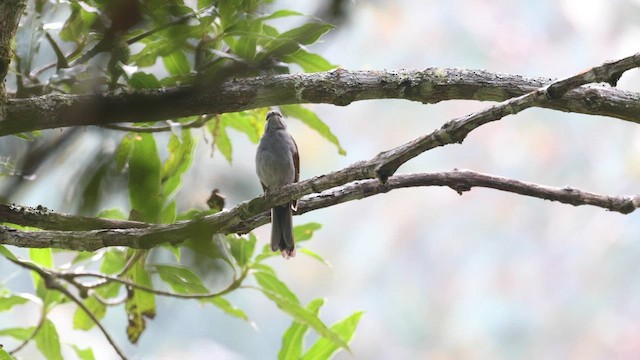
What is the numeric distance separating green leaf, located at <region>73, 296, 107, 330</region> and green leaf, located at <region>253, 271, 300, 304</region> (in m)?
0.47

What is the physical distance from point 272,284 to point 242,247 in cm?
14

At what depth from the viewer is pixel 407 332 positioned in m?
7.32

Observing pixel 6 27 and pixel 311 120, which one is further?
pixel 311 120

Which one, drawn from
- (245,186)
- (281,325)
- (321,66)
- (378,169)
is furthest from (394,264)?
(245,186)

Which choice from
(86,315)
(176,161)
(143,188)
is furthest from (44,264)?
(143,188)

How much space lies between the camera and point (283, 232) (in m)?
2.26

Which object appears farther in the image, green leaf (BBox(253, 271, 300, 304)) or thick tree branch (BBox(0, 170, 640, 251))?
green leaf (BBox(253, 271, 300, 304))

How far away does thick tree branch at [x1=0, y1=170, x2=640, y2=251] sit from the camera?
4.13 feet

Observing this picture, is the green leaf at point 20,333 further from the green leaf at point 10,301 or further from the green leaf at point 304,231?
the green leaf at point 304,231

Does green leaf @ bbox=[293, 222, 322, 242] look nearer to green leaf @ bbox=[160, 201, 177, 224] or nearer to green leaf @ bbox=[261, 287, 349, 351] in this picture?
green leaf @ bbox=[261, 287, 349, 351]

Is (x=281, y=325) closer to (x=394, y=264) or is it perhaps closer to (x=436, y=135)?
(x=394, y=264)

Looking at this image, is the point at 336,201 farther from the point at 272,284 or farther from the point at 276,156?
the point at 276,156

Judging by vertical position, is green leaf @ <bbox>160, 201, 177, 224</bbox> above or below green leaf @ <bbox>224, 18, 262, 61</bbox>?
below

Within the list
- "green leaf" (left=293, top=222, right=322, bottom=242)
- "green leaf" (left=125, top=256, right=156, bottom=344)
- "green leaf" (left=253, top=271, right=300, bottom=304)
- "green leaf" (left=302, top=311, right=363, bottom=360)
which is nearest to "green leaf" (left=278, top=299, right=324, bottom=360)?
"green leaf" (left=302, top=311, right=363, bottom=360)
